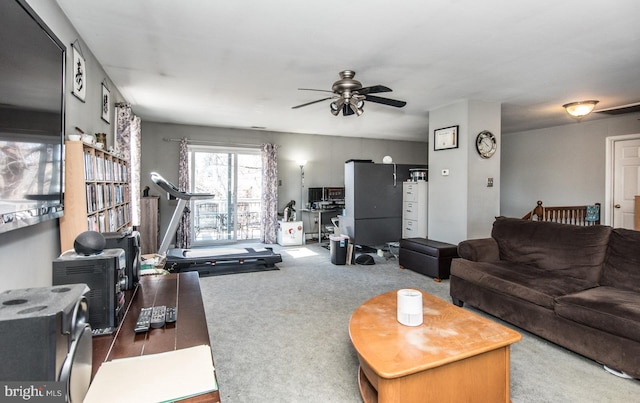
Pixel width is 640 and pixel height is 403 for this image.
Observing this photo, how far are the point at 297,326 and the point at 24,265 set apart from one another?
1.97 meters

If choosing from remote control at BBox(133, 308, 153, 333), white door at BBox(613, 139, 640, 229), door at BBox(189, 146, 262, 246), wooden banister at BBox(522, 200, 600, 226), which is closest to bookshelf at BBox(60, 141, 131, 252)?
remote control at BBox(133, 308, 153, 333)

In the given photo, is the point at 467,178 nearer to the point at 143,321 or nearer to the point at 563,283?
the point at 563,283

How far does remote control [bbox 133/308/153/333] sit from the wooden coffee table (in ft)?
3.36

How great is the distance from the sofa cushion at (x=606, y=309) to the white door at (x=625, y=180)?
14.6ft

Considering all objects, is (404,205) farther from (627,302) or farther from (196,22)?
(196,22)

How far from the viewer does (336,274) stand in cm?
468

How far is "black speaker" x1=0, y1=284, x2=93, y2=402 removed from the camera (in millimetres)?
731

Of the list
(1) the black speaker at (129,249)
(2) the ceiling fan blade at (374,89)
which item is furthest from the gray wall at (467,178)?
(1) the black speaker at (129,249)

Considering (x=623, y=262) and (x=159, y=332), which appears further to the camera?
(x=623, y=262)

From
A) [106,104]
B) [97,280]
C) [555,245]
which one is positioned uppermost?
[106,104]

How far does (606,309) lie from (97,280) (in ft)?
9.81

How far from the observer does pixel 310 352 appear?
8.06ft

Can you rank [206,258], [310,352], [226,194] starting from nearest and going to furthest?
1. [310,352]
2. [206,258]
3. [226,194]

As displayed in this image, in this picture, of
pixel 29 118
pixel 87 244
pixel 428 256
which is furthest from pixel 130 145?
pixel 428 256
